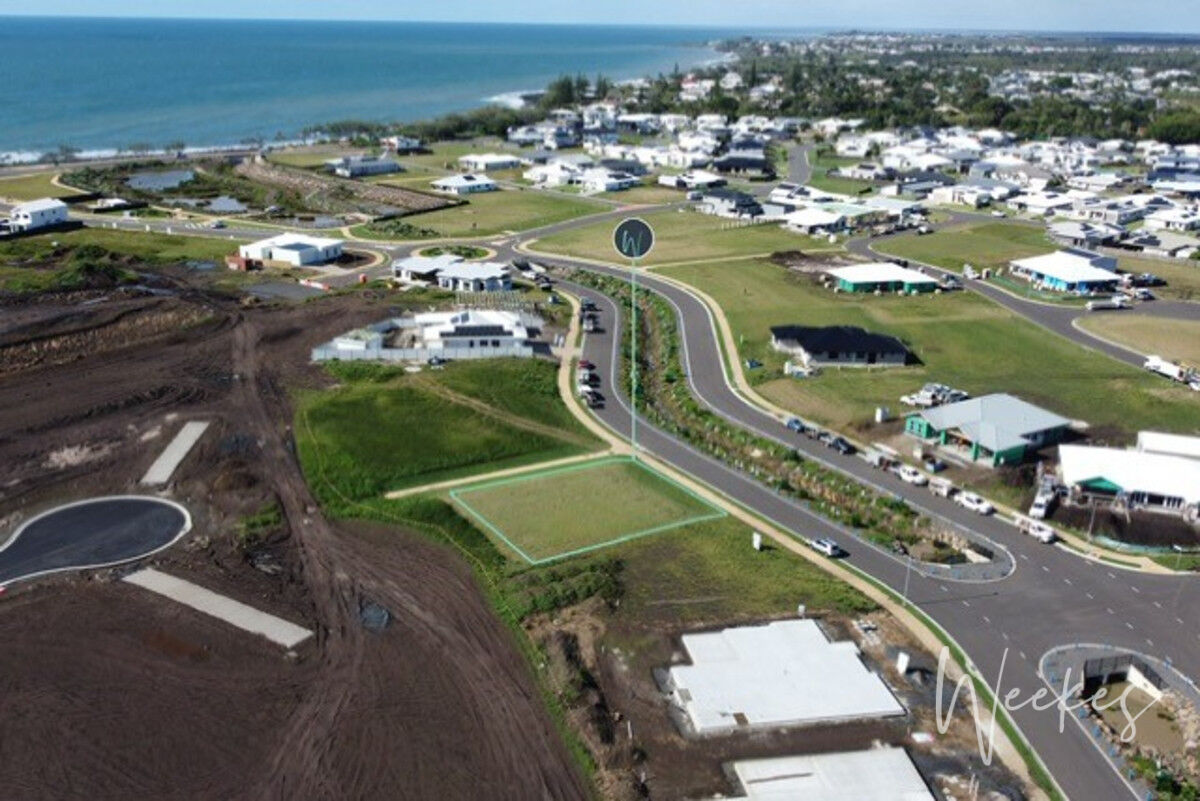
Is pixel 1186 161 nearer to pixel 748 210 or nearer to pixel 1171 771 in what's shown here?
pixel 748 210

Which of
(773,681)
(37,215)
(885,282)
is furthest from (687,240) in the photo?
(773,681)

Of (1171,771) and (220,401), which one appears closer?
(1171,771)

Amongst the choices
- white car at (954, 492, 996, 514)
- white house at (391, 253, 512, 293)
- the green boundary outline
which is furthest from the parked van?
white house at (391, 253, 512, 293)

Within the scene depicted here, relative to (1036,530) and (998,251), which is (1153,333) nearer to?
(998,251)

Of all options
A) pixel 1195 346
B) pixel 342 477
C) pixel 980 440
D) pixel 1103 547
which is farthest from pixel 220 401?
pixel 1195 346

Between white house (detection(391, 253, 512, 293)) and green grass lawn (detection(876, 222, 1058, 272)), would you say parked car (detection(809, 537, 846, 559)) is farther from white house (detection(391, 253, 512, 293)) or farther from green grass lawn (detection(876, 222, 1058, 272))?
green grass lawn (detection(876, 222, 1058, 272))

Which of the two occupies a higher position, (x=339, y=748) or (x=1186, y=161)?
(x=1186, y=161)

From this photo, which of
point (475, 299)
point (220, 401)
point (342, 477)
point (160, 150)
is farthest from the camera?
point (160, 150)
